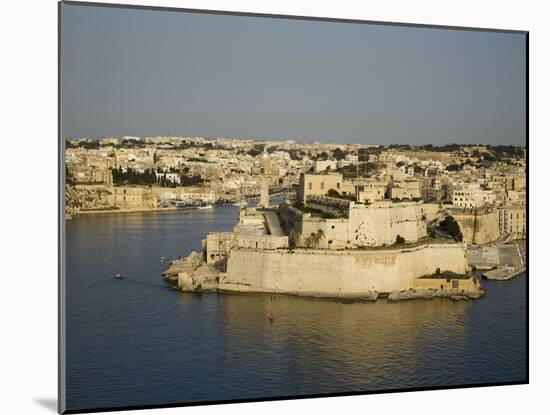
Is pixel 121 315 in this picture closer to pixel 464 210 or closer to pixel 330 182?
pixel 330 182

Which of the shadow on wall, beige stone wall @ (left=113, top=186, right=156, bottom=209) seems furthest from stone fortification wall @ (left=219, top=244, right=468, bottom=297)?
the shadow on wall

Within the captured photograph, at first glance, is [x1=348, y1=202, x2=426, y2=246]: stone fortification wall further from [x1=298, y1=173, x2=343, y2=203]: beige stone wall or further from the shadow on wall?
the shadow on wall

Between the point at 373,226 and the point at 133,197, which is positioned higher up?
the point at 133,197

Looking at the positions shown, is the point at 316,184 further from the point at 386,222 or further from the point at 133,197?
the point at 133,197

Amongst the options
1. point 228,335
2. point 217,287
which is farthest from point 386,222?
point 228,335

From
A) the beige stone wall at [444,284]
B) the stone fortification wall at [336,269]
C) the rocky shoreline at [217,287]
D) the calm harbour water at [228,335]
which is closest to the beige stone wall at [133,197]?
the calm harbour water at [228,335]
